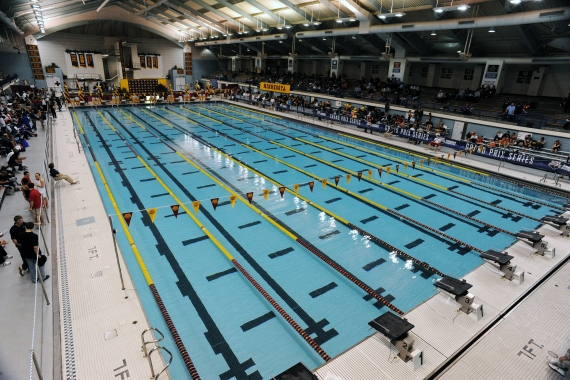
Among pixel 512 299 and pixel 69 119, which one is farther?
pixel 69 119

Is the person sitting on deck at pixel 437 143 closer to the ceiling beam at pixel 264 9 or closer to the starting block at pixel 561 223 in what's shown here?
the starting block at pixel 561 223

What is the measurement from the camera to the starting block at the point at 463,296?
14.1 ft

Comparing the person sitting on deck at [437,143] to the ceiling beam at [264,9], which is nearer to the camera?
the person sitting on deck at [437,143]

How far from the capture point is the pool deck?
3.51 meters

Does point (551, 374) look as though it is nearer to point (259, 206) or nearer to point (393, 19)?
point (259, 206)

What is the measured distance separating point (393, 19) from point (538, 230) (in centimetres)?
1493

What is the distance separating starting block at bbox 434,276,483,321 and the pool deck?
0.10 metres

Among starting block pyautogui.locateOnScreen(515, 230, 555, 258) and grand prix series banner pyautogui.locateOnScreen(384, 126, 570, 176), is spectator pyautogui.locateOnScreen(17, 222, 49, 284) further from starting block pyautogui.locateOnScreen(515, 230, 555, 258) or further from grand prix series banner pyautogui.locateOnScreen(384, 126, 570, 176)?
grand prix series banner pyautogui.locateOnScreen(384, 126, 570, 176)

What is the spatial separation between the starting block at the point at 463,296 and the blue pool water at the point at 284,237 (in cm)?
77

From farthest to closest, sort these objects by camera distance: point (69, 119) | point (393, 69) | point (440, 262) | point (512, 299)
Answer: point (393, 69) → point (69, 119) → point (440, 262) → point (512, 299)

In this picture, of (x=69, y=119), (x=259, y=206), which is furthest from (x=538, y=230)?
(x=69, y=119)

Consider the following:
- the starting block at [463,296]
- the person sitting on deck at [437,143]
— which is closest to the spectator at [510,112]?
the person sitting on deck at [437,143]

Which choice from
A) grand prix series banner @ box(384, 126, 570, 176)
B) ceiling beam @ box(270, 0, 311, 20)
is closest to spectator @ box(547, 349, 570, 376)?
grand prix series banner @ box(384, 126, 570, 176)

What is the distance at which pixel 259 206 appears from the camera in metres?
8.40
